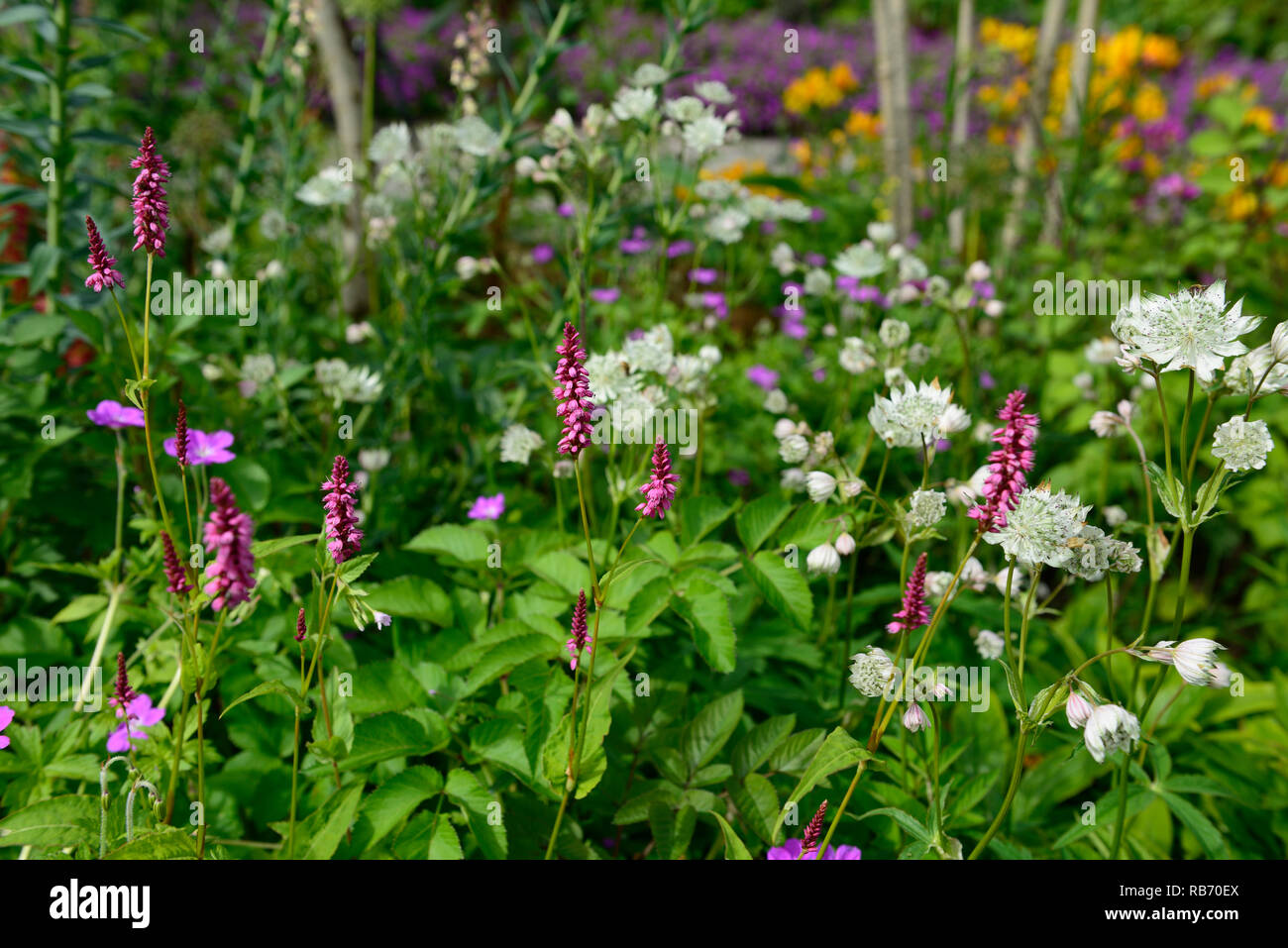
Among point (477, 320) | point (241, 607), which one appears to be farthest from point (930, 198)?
point (241, 607)

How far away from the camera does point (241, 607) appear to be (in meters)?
1.59

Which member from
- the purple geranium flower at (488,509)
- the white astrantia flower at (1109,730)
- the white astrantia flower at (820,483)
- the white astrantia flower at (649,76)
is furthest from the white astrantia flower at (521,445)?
the white astrantia flower at (1109,730)

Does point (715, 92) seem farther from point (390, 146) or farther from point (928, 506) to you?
point (928, 506)

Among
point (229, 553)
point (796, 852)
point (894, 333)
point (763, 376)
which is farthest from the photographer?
point (763, 376)

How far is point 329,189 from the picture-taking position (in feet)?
8.76

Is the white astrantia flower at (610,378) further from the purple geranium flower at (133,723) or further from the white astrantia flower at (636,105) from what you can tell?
the purple geranium flower at (133,723)

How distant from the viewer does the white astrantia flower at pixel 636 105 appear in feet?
7.44

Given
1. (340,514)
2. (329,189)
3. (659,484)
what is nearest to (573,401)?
(659,484)

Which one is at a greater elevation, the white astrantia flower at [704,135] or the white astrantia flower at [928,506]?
the white astrantia flower at [704,135]

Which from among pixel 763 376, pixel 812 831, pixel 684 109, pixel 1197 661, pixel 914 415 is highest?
pixel 684 109

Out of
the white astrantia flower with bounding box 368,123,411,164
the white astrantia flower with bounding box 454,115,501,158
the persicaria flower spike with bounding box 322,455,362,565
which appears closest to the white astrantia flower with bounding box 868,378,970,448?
→ the persicaria flower spike with bounding box 322,455,362,565

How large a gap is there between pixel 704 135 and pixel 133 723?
1.96 meters

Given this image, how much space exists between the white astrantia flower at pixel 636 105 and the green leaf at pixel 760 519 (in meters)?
1.14

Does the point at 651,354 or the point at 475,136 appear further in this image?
the point at 475,136
